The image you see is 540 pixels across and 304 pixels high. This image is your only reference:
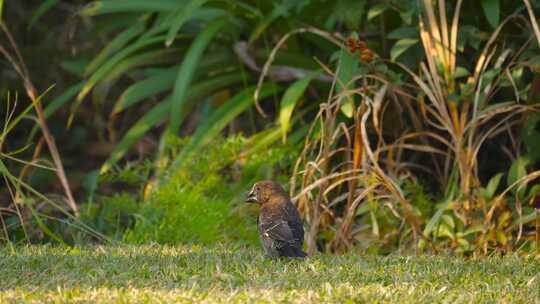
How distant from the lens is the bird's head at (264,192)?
15.8ft

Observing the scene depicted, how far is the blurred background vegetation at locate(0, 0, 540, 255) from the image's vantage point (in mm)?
5402

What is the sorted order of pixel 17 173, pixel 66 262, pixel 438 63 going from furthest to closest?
pixel 17 173 → pixel 438 63 → pixel 66 262

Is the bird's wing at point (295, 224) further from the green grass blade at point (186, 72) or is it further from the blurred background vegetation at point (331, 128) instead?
the green grass blade at point (186, 72)

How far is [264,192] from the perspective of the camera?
486 cm

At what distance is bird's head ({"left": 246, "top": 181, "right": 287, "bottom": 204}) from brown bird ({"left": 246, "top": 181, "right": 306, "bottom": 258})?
0.05ft

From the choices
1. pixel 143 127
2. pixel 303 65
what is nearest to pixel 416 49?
pixel 303 65

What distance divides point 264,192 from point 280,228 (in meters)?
0.46

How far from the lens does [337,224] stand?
5.75 meters

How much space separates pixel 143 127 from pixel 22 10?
3.01 metres

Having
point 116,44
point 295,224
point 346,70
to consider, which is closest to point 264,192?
point 295,224

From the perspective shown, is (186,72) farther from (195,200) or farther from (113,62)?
(195,200)

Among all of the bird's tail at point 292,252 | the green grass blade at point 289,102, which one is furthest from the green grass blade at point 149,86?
the bird's tail at point 292,252

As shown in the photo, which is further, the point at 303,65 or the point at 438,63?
the point at 303,65

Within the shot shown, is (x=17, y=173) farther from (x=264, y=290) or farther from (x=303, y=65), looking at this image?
(x=264, y=290)
